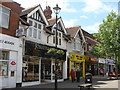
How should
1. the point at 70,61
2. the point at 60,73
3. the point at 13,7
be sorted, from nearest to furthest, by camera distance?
the point at 13,7
the point at 60,73
the point at 70,61

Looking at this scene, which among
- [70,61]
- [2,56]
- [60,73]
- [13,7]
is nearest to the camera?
[2,56]

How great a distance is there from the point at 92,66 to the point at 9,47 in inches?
847

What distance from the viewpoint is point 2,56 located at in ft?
42.8

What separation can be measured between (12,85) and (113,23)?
63.7ft

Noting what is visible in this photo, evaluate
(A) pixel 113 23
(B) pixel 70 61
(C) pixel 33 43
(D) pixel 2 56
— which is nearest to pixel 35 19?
(C) pixel 33 43

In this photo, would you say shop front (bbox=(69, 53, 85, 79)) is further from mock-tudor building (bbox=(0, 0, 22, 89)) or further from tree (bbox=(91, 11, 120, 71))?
mock-tudor building (bbox=(0, 0, 22, 89))

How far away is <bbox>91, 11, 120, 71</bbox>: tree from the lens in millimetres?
25984

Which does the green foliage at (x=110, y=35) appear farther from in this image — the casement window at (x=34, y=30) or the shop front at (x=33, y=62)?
the casement window at (x=34, y=30)

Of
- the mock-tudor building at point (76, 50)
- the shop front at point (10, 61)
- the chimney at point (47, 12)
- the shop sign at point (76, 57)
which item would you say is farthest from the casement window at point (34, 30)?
the chimney at point (47, 12)

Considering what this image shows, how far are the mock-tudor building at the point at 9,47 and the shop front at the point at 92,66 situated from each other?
16.5m

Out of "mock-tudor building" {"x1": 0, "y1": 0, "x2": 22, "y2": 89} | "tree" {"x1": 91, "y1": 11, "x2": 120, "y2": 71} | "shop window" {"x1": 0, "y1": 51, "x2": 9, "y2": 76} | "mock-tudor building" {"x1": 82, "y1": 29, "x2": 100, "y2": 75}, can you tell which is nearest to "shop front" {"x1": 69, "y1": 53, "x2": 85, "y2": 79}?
"mock-tudor building" {"x1": 82, "y1": 29, "x2": 100, "y2": 75}

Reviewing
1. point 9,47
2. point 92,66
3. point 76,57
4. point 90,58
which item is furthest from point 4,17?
point 92,66

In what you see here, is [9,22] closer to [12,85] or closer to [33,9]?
[33,9]

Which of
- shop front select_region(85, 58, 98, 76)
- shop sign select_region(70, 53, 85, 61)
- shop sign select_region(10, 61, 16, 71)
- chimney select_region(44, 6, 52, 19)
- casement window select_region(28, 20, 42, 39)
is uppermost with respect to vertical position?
chimney select_region(44, 6, 52, 19)
